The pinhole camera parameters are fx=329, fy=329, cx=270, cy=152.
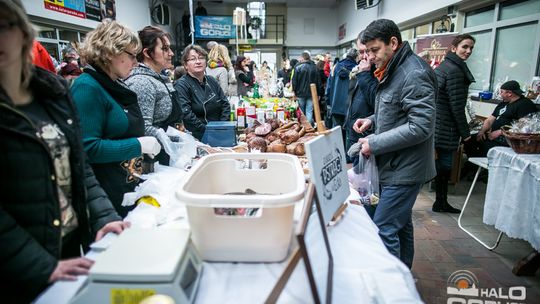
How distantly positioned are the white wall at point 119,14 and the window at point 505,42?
200 inches

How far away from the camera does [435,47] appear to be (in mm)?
4949

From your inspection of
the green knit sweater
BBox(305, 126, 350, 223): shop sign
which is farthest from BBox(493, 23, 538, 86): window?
the green knit sweater

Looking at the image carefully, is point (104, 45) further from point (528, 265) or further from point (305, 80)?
point (305, 80)

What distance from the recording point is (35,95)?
946mm

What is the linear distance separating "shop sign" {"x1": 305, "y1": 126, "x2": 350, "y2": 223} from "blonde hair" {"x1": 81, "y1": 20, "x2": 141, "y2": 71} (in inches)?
39.1

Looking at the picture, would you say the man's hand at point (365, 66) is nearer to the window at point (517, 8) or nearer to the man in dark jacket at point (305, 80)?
the window at point (517, 8)

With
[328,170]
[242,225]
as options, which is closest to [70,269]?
[242,225]

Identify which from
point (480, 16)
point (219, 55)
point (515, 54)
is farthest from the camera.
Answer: point (480, 16)

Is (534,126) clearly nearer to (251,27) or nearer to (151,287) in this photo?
(151,287)

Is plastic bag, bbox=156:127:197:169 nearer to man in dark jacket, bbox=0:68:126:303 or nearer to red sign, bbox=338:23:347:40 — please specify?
man in dark jacket, bbox=0:68:126:303

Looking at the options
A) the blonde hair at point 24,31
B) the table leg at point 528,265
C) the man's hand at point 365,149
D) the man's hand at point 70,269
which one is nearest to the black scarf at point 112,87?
the blonde hair at point 24,31

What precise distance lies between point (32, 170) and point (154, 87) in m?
1.22

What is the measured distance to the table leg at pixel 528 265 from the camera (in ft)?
7.66

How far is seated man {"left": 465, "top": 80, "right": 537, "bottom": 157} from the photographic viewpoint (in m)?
3.61
